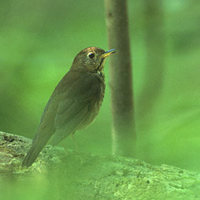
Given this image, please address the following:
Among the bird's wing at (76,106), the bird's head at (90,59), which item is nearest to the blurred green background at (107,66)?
the bird's wing at (76,106)

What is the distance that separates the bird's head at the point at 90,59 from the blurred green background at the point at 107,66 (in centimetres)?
60

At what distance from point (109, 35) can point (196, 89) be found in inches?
77.9

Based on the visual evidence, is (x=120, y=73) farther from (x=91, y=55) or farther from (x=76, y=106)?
(x=76, y=106)

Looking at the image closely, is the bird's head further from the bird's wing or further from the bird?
the bird's wing

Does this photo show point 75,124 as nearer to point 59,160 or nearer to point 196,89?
point 59,160

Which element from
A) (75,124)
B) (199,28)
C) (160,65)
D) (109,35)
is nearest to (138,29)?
(199,28)

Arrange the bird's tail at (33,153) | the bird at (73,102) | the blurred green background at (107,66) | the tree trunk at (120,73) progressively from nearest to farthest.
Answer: the bird's tail at (33,153)
the bird at (73,102)
the tree trunk at (120,73)
the blurred green background at (107,66)

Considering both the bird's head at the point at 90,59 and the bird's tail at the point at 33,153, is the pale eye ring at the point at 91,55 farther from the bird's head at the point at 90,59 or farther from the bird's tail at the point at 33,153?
the bird's tail at the point at 33,153

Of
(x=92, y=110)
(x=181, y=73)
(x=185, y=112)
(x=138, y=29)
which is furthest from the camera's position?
(x=138, y=29)

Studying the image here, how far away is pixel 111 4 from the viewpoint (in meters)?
3.01

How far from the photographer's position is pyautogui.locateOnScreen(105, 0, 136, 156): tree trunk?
9.89 feet

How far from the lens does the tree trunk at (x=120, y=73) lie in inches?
119

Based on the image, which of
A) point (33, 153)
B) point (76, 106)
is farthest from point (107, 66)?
point (33, 153)

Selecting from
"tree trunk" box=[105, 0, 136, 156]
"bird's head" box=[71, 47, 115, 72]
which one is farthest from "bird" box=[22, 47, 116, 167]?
"tree trunk" box=[105, 0, 136, 156]
